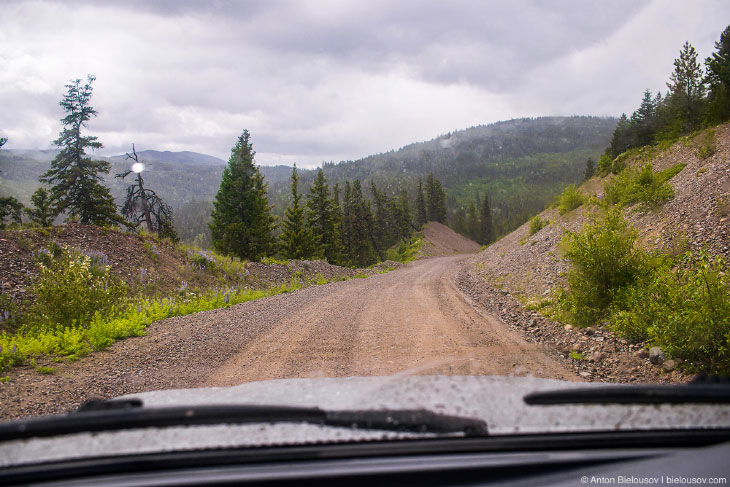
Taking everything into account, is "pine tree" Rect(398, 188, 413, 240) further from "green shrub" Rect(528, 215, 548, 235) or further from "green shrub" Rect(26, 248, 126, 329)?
"green shrub" Rect(26, 248, 126, 329)

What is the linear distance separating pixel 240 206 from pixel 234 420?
27.6m

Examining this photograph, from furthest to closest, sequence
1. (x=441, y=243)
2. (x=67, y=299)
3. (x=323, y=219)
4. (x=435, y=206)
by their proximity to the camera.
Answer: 1. (x=435, y=206)
2. (x=441, y=243)
3. (x=323, y=219)
4. (x=67, y=299)

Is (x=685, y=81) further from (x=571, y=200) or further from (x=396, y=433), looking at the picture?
(x=396, y=433)

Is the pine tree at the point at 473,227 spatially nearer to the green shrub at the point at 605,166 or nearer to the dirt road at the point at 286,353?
the green shrub at the point at 605,166

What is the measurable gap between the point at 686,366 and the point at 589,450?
359 cm

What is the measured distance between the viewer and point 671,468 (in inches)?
53.2

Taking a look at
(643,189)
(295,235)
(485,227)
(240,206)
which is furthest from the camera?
(485,227)

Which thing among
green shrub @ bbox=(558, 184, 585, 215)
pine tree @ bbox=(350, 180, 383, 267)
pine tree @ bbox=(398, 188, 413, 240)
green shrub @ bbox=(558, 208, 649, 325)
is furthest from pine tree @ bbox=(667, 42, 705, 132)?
pine tree @ bbox=(398, 188, 413, 240)

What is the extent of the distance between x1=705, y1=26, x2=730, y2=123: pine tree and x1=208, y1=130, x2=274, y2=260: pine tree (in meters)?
25.2

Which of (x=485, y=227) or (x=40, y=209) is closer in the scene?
(x=40, y=209)

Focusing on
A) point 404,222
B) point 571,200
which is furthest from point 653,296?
point 404,222

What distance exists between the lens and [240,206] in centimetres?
2767

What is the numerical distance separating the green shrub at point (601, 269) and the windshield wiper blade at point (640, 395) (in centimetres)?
485

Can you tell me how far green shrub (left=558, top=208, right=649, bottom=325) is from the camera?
6.12 m
